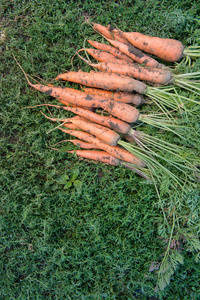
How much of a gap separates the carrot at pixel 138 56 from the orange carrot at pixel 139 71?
4.9 inches

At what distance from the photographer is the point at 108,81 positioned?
7.96ft

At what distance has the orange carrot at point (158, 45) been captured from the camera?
Result: 2.44 meters

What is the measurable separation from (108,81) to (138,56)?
0.53 meters

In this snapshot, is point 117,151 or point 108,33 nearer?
point 117,151

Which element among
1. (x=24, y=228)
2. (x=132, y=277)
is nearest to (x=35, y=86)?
(x=24, y=228)

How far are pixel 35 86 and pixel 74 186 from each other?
144 centimetres

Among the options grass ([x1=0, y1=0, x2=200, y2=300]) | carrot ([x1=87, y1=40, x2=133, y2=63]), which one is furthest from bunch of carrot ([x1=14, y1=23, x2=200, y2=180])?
grass ([x1=0, y1=0, x2=200, y2=300])

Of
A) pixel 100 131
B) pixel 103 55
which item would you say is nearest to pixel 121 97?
pixel 100 131

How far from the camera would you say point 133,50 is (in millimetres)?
2518

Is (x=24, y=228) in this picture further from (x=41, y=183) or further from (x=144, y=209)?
(x=144, y=209)

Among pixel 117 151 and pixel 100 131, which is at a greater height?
pixel 100 131

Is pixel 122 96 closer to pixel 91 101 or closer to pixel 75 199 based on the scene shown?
pixel 91 101

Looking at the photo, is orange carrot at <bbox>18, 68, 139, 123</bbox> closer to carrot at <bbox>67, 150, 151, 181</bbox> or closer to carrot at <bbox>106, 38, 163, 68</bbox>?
carrot at <bbox>67, 150, 151, 181</bbox>

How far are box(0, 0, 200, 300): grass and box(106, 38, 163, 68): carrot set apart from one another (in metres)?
0.35
